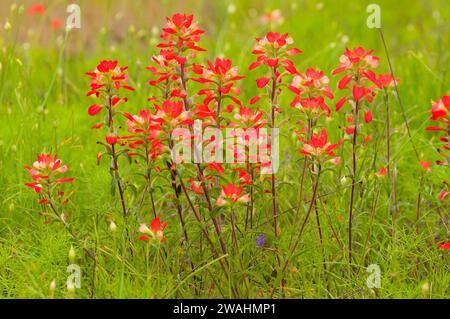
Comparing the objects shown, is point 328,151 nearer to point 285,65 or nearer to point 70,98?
point 285,65

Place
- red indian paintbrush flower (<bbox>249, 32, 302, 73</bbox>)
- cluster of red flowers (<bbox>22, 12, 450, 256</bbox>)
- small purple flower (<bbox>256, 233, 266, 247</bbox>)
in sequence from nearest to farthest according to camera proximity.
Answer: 1. cluster of red flowers (<bbox>22, 12, 450, 256</bbox>)
2. red indian paintbrush flower (<bbox>249, 32, 302, 73</bbox>)
3. small purple flower (<bbox>256, 233, 266, 247</bbox>)

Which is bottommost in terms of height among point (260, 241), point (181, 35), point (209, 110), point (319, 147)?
point (260, 241)

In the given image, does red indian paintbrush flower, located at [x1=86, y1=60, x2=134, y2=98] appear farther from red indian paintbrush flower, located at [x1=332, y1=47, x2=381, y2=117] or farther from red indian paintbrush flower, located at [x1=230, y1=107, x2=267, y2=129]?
red indian paintbrush flower, located at [x1=332, y1=47, x2=381, y2=117]

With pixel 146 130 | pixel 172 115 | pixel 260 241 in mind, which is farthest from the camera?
pixel 260 241

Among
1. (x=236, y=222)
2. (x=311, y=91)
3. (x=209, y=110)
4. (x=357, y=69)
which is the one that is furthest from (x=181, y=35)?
(x=236, y=222)

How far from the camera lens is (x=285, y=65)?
2.38 m

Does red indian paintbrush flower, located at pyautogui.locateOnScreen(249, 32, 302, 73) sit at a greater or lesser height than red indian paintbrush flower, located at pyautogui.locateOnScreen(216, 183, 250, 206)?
greater

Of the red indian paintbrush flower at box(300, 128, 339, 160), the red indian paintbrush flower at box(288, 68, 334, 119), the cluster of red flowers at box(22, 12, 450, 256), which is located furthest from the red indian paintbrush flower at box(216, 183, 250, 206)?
the red indian paintbrush flower at box(288, 68, 334, 119)

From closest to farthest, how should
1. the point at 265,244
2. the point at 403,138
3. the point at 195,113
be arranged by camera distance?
the point at 195,113, the point at 265,244, the point at 403,138

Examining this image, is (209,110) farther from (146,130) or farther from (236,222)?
(236,222)

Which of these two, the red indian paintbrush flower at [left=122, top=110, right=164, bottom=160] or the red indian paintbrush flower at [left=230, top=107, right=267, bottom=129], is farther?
the red indian paintbrush flower at [left=230, top=107, right=267, bottom=129]

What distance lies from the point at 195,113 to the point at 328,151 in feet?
1.40
